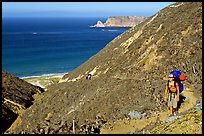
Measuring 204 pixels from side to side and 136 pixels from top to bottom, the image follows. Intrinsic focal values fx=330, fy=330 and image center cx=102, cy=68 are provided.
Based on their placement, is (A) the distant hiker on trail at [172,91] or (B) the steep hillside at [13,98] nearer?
(A) the distant hiker on trail at [172,91]

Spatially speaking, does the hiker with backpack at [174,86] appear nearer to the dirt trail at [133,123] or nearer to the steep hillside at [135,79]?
the dirt trail at [133,123]

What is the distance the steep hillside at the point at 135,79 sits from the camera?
70.6 feet

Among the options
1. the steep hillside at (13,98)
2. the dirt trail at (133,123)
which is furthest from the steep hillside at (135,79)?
the steep hillside at (13,98)

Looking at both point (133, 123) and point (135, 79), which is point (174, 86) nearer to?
point (133, 123)

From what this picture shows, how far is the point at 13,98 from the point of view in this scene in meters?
42.0

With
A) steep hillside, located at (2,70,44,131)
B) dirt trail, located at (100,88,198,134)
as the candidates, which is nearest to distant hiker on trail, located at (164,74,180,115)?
dirt trail, located at (100,88,198,134)

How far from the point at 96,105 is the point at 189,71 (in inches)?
308

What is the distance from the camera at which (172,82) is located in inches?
607

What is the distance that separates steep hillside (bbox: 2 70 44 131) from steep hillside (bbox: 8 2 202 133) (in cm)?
186

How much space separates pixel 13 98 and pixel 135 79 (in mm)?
18647

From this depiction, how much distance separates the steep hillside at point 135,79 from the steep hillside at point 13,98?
1.86m

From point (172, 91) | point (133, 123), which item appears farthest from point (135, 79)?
point (172, 91)

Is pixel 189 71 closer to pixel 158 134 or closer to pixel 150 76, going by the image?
pixel 150 76

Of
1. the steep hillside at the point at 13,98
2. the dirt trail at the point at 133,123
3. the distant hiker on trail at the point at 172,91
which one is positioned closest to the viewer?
the distant hiker on trail at the point at 172,91
